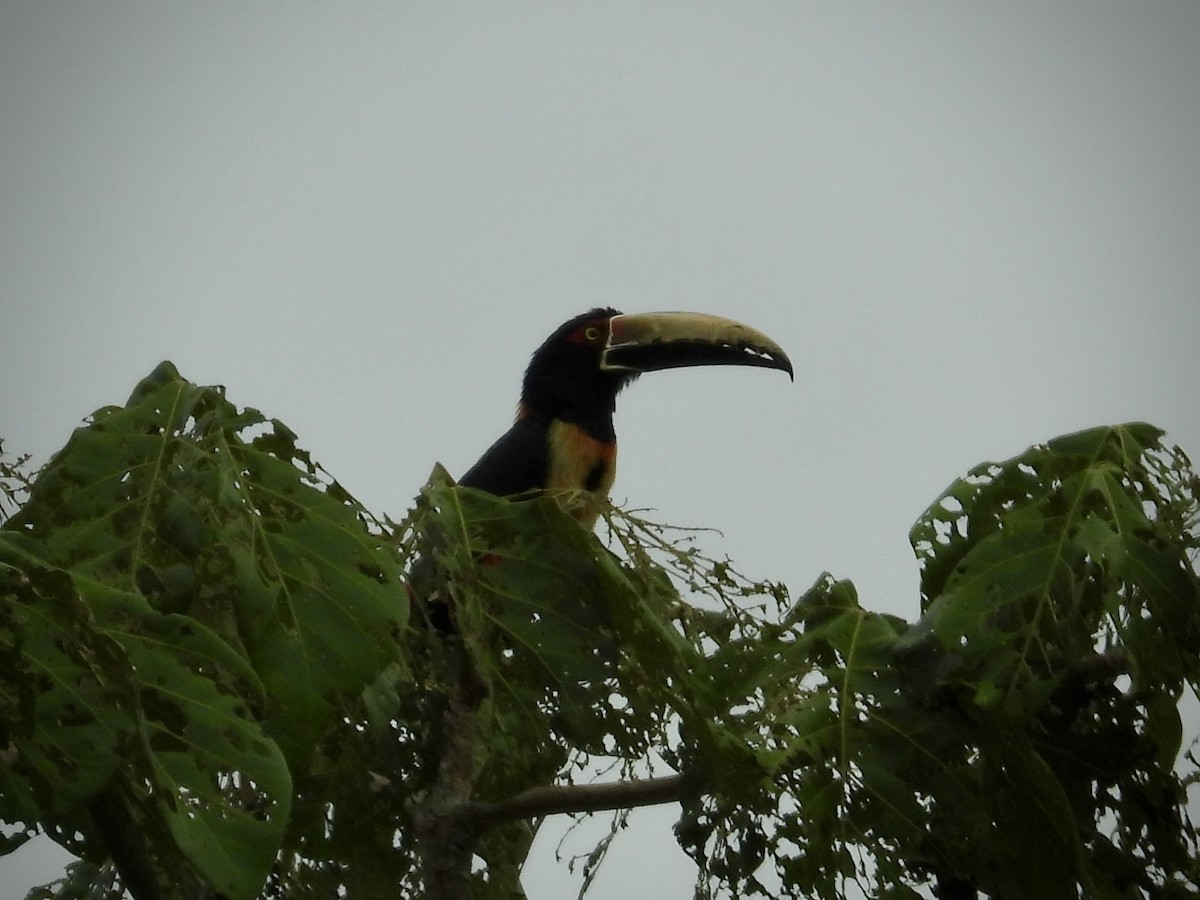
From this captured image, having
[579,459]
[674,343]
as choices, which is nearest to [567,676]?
[579,459]

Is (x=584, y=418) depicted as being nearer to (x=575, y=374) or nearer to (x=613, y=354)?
(x=575, y=374)

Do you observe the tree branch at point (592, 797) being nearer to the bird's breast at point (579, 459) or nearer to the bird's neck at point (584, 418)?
the bird's breast at point (579, 459)

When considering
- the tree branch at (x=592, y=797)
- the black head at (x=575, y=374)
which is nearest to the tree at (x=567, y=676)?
the tree branch at (x=592, y=797)

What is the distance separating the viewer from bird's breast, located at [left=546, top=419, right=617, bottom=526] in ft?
21.7

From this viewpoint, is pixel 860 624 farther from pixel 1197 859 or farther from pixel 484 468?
pixel 484 468

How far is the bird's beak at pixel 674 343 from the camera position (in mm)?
6992

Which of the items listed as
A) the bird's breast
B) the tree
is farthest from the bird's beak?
the tree

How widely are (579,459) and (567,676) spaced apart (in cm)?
410

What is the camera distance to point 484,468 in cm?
657

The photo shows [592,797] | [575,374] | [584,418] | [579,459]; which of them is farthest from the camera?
[575,374]

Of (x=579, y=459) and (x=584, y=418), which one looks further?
(x=584, y=418)

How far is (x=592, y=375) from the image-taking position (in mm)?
7156

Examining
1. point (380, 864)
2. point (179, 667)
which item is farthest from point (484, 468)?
point (179, 667)

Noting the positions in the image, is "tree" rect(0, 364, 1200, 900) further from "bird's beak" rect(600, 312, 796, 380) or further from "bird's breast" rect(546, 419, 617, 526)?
"bird's beak" rect(600, 312, 796, 380)
